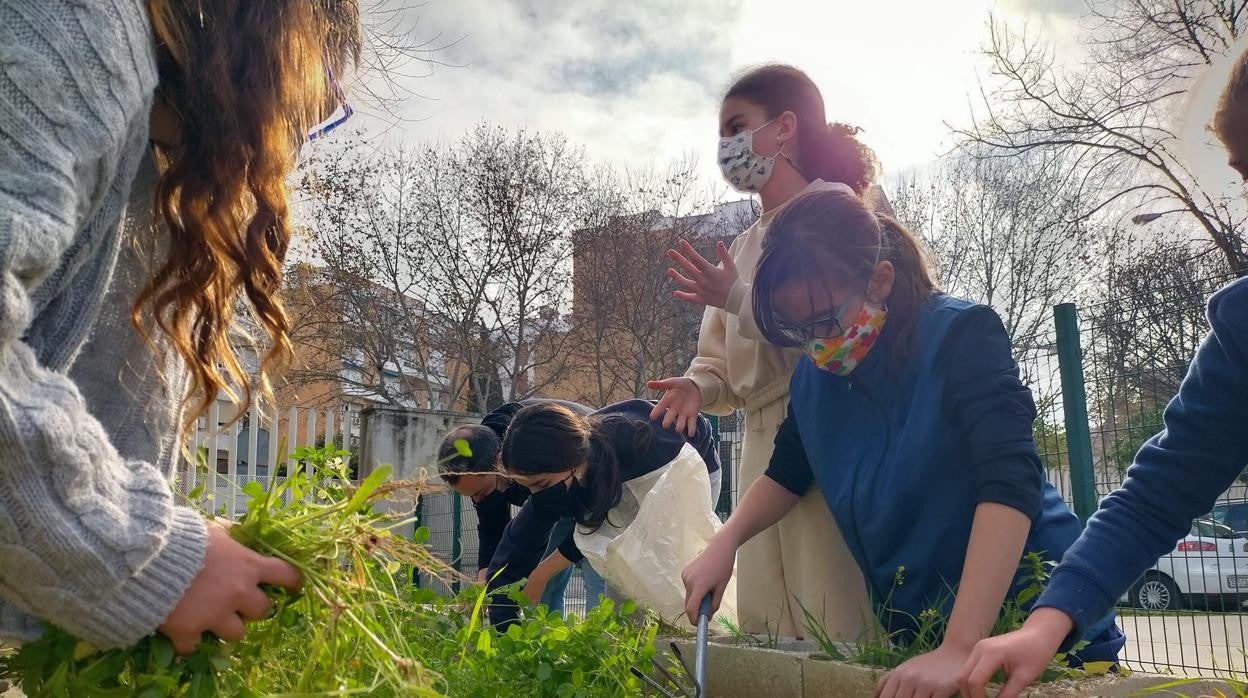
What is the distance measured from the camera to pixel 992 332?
1812 mm

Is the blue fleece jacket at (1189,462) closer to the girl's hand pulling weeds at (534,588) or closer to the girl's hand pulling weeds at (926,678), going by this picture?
the girl's hand pulling weeds at (926,678)

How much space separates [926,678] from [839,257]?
91 cm

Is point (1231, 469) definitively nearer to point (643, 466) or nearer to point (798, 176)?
point (798, 176)

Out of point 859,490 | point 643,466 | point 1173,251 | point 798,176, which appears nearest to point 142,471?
point 859,490

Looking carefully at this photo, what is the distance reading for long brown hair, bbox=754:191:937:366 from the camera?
1.93 m

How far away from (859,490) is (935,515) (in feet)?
0.55

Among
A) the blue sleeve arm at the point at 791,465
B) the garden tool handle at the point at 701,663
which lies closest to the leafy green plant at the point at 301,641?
the garden tool handle at the point at 701,663

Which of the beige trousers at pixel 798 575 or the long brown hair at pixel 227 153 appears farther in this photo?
the beige trousers at pixel 798 575

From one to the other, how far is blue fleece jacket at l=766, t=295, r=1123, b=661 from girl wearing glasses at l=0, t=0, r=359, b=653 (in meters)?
1.17

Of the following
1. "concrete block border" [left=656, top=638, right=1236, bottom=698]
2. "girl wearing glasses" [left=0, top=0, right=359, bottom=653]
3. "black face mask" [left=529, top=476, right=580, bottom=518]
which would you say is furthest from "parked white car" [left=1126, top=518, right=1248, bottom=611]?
"girl wearing glasses" [left=0, top=0, right=359, bottom=653]

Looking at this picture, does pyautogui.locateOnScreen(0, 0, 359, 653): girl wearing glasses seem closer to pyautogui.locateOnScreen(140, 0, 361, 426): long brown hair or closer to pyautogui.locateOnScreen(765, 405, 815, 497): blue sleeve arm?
pyautogui.locateOnScreen(140, 0, 361, 426): long brown hair

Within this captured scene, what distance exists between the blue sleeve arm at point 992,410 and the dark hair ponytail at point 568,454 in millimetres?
1972

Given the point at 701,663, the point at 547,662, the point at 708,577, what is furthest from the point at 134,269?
the point at 708,577

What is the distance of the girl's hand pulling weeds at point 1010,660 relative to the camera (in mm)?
1212
